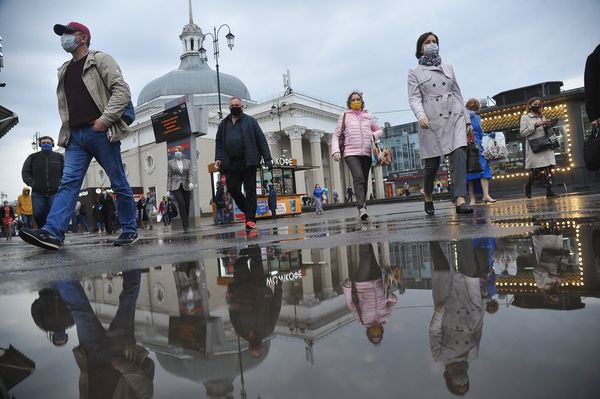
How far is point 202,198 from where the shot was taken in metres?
44.0

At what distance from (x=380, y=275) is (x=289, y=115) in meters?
43.3

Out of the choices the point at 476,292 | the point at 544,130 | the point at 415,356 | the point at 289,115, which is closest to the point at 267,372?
the point at 415,356

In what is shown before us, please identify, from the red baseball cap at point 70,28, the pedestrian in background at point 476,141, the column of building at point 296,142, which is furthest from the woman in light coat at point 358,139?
the column of building at point 296,142

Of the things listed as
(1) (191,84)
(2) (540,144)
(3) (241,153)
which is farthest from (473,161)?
(1) (191,84)

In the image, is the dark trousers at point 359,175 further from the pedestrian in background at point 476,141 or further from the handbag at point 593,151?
the handbag at point 593,151

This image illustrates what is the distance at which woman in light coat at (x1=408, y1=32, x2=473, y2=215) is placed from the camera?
183 inches

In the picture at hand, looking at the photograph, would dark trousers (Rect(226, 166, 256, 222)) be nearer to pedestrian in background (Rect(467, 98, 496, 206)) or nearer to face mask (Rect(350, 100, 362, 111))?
face mask (Rect(350, 100, 362, 111))

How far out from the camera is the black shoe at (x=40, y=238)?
332 centimetres

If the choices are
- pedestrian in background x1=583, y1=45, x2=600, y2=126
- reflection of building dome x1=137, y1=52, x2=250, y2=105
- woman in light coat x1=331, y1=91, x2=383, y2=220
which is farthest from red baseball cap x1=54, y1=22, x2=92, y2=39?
reflection of building dome x1=137, y1=52, x2=250, y2=105

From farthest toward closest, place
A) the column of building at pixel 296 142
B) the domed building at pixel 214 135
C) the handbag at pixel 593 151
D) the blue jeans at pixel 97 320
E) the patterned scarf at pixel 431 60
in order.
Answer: the domed building at pixel 214 135 → the column of building at pixel 296 142 → the patterned scarf at pixel 431 60 → the handbag at pixel 593 151 → the blue jeans at pixel 97 320

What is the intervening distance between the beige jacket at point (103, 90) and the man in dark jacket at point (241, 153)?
1441mm

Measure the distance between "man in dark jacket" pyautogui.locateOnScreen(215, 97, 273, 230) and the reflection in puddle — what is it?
10.9ft

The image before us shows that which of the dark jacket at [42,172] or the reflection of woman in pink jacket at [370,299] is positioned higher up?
the dark jacket at [42,172]

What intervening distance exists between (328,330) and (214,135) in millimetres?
48244
